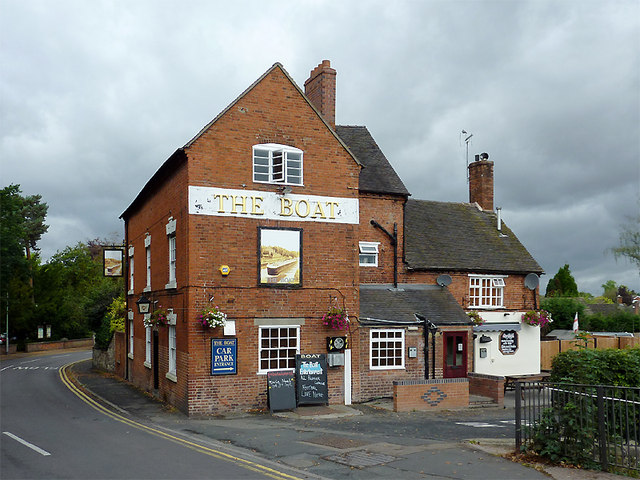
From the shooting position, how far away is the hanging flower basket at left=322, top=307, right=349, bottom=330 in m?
18.8

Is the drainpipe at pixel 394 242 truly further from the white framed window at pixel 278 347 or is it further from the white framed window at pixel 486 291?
the white framed window at pixel 278 347

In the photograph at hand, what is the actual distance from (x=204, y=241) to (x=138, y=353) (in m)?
9.91

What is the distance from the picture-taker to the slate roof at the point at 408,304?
21.3 metres

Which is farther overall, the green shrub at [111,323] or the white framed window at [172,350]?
the green shrub at [111,323]

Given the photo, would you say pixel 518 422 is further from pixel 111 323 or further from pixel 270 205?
pixel 111 323

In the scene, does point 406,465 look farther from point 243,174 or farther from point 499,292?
point 499,292

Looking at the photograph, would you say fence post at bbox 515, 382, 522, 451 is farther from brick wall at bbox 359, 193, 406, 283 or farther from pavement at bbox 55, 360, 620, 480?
brick wall at bbox 359, 193, 406, 283

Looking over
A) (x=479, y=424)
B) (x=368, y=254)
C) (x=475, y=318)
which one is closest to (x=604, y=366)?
(x=479, y=424)

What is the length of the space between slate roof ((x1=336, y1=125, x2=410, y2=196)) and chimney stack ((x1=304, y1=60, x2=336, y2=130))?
1755 millimetres

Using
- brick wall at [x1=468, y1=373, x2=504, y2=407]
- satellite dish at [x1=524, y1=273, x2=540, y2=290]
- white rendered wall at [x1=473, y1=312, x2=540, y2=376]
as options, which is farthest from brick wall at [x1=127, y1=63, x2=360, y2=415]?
satellite dish at [x1=524, y1=273, x2=540, y2=290]

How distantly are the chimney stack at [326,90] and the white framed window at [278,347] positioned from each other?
901cm

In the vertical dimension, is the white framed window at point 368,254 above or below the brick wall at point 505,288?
above

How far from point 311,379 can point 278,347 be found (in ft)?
4.76

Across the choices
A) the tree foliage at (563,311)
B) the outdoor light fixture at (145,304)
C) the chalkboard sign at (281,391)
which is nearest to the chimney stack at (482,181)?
the chalkboard sign at (281,391)
